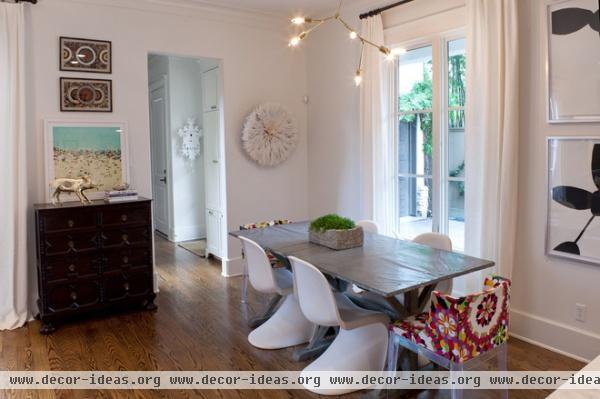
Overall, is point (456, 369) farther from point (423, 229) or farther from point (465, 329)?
point (423, 229)

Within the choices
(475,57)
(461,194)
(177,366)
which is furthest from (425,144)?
(177,366)

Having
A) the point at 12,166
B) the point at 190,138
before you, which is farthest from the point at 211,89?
the point at 12,166

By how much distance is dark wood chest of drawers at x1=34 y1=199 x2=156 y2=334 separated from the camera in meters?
3.66

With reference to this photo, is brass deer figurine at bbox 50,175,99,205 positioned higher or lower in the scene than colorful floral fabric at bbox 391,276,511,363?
higher

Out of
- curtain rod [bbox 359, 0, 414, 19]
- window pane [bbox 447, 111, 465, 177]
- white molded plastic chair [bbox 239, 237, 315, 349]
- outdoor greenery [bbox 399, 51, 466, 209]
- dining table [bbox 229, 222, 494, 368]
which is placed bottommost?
white molded plastic chair [bbox 239, 237, 315, 349]

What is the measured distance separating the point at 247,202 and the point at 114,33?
2140 mm

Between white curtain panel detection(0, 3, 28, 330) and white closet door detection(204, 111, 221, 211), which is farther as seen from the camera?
white closet door detection(204, 111, 221, 211)

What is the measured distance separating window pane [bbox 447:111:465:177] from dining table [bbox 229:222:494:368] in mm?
1024

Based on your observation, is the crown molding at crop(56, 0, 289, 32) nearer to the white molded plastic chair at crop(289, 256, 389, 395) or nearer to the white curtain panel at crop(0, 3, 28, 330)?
the white curtain panel at crop(0, 3, 28, 330)

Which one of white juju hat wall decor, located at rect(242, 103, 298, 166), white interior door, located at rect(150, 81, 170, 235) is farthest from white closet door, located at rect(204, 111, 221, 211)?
white interior door, located at rect(150, 81, 170, 235)

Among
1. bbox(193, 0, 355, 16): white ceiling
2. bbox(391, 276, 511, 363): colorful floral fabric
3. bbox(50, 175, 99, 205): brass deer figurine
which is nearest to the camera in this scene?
bbox(391, 276, 511, 363): colorful floral fabric

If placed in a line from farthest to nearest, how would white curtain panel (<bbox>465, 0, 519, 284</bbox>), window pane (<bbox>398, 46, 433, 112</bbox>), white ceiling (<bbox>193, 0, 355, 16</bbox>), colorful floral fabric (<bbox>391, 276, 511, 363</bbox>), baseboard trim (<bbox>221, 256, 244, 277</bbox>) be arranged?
baseboard trim (<bbox>221, 256, 244, 277</bbox>)
white ceiling (<bbox>193, 0, 355, 16</bbox>)
window pane (<bbox>398, 46, 433, 112</bbox>)
white curtain panel (<bbox>465, 0, 519, 284</bbox>)
colorful floral fabric (<bbox>391, 276, 511, 363</bbox>)

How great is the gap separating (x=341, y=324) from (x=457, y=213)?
192 centimetres

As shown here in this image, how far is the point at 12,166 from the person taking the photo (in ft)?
12.3
